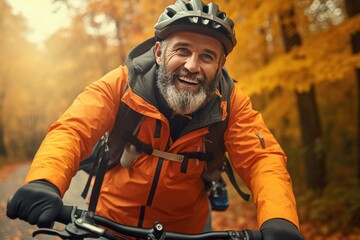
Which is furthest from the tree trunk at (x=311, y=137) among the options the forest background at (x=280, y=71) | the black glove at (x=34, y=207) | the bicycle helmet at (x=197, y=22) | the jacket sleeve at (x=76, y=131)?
the black glove at (x=34, y=207)

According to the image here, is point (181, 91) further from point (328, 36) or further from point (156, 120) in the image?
point (328, 36)

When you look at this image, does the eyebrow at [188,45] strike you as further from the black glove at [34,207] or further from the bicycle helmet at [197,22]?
the black glove at [34,207]

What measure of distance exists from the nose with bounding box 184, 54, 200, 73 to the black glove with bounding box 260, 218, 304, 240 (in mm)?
1267

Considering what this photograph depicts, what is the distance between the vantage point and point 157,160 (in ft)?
8.34

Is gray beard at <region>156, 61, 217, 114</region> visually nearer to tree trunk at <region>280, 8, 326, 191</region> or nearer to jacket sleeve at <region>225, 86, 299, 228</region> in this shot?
jacket sleeve at <region>225, 86, 299, 228</region>

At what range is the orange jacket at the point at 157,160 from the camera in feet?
7.31

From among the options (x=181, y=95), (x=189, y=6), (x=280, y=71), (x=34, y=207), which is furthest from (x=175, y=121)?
(x=280, y=71)

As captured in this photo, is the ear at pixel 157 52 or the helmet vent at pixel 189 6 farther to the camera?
the ear at pixel 157 52

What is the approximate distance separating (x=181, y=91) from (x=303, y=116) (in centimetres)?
731

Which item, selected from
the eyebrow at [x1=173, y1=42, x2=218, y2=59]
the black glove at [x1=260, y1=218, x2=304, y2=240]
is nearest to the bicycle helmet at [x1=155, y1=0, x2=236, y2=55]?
Answer: the eyebrow at [x1=173, y1=42, x2=218, y2=59]

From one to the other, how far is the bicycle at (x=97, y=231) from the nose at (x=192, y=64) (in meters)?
1.28

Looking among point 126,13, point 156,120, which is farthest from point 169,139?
point 126,13

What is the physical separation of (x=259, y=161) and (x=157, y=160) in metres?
0.80

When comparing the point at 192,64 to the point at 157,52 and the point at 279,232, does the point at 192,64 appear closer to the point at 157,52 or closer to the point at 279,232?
the point at 157,52
